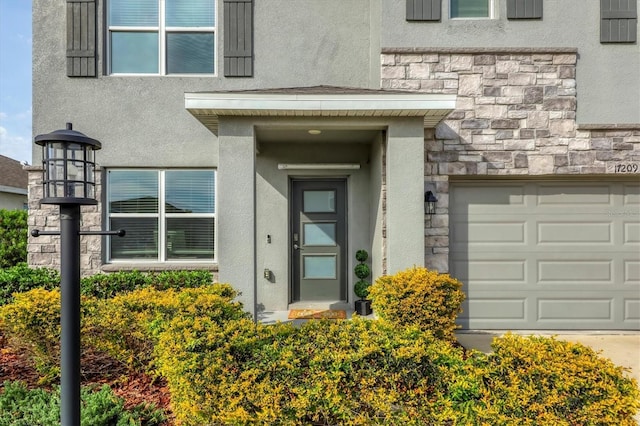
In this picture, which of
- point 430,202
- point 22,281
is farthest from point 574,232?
point 22,281

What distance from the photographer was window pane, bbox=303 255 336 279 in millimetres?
6609

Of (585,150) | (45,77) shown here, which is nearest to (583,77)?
(585,150)

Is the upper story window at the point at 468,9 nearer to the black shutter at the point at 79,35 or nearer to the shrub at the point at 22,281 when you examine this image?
the black shutter at the point at 79,35

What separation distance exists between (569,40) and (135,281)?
24.5 feet

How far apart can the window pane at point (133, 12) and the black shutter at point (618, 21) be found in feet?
23.2

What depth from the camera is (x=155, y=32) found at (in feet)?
19.8

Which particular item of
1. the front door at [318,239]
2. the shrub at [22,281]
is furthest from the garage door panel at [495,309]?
the shrub at [22,281]

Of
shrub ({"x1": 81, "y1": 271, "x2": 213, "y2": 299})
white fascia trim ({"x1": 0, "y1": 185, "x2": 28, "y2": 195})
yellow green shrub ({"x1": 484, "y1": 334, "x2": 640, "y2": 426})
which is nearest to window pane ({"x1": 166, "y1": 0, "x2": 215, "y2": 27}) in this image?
shrub ({"x1": 81, "y1": 271, "x2": 213, "y2": 299})

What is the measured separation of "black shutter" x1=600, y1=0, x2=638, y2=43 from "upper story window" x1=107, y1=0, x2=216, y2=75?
241 inches

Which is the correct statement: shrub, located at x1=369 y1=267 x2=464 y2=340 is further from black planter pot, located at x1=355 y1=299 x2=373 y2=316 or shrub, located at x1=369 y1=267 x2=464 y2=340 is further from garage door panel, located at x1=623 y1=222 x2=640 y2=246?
garage door panel, located at x1=623 y1=222 x2=640 y2=246

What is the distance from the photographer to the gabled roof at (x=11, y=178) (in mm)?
13242

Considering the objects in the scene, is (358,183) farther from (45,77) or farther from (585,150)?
(45,77)

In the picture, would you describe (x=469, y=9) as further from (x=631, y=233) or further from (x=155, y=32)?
(x=155, y=32)

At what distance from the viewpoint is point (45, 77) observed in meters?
5.91
